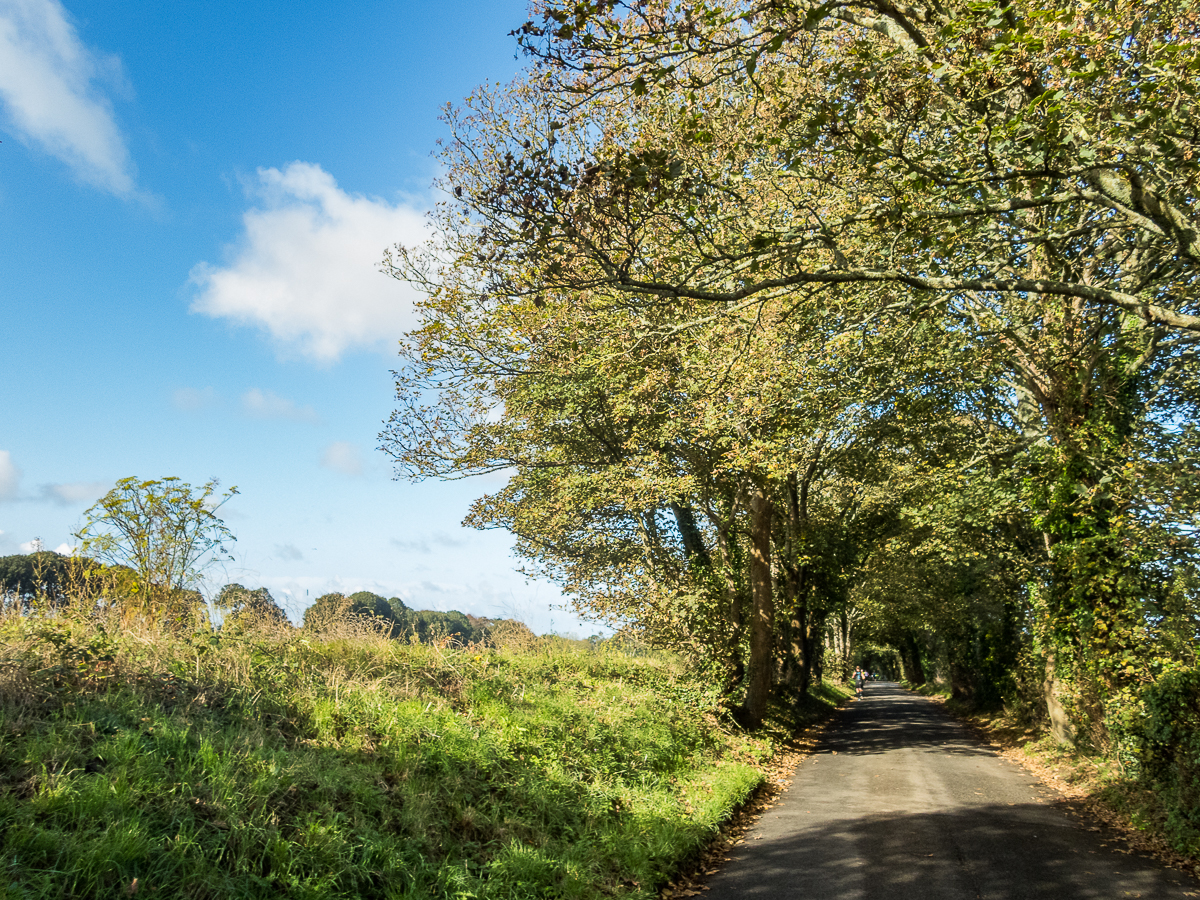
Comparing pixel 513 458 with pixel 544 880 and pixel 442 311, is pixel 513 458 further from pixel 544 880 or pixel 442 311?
pixel 544 880

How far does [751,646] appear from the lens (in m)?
17.6

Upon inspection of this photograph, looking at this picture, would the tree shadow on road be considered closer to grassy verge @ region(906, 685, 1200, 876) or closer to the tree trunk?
grassy verge @ region(906, 685, 1200, 876)

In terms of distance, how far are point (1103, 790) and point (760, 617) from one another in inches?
299

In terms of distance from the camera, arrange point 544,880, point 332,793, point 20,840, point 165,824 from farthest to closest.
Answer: point 544,880
point 332,793
point 165,824
point 20,840

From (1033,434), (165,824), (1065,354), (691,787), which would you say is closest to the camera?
(165,824)

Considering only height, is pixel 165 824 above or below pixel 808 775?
above

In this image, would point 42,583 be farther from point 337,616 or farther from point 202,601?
point 337,616

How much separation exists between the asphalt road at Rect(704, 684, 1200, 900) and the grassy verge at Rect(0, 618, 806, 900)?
106 cm

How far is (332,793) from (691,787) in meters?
6.28

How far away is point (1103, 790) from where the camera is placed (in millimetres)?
10930

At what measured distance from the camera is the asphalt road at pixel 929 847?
22.2ft

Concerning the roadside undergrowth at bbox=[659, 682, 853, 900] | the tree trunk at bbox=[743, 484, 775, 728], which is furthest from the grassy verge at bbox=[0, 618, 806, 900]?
the tree trunk at bbox=[743, 484, 775, 728]

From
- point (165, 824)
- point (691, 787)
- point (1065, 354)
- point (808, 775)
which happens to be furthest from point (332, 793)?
point (1065, 354)

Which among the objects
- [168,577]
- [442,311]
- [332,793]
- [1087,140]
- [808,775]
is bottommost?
[808,775]
